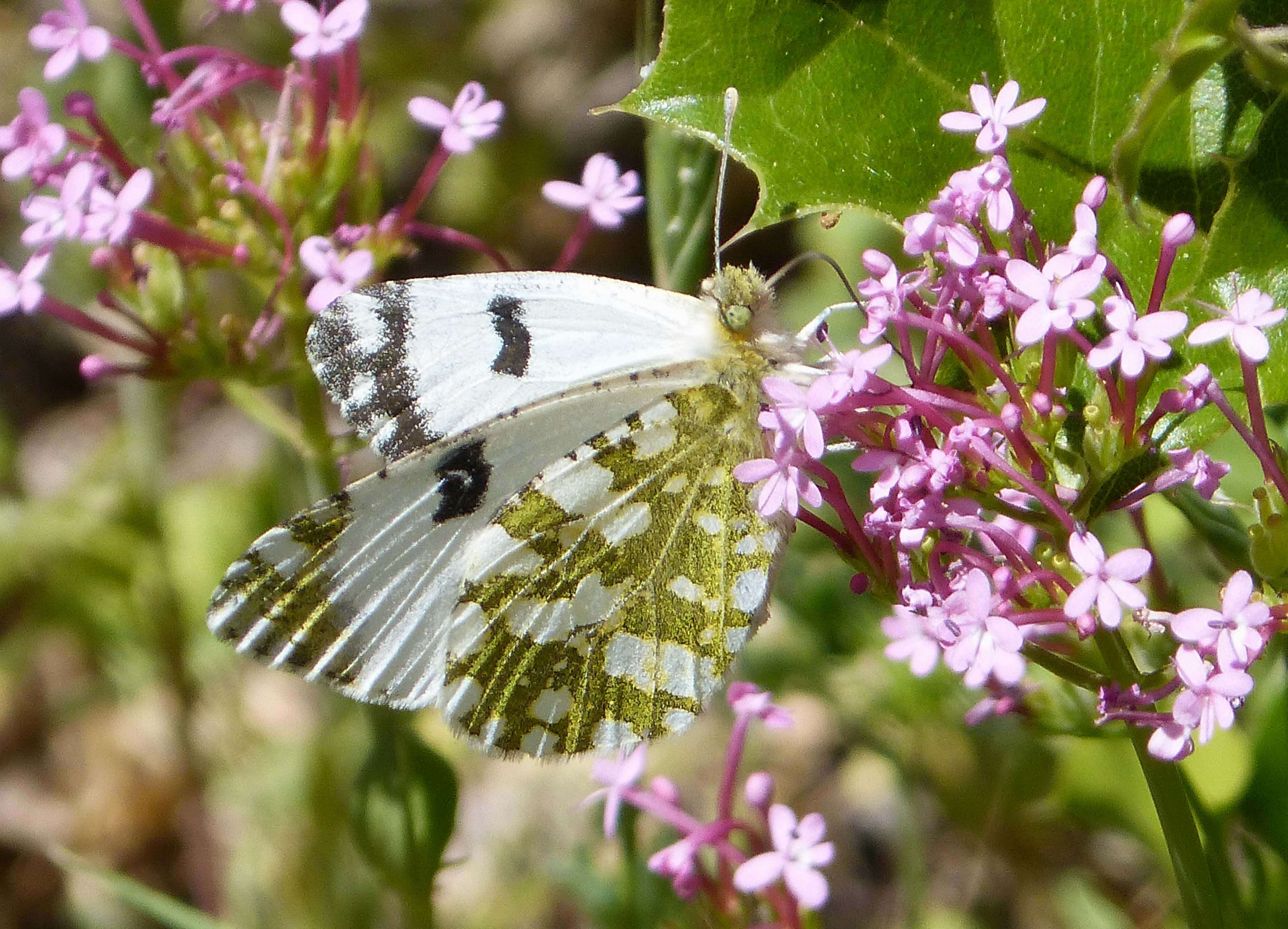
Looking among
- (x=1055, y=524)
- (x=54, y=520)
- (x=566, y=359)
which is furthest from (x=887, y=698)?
(x=54, y=520)

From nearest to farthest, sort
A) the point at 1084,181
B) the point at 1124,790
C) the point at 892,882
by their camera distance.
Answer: the point at 1084,181
the point at 1124,790
the point at 892,882

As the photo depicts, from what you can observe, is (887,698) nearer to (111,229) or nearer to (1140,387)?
(1140,387)

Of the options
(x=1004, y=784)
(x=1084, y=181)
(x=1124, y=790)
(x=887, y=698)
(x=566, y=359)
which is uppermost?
(x=1084, y=181)

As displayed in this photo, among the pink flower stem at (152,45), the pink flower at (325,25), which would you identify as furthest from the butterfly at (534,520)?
the pink flower stem at (152,45)

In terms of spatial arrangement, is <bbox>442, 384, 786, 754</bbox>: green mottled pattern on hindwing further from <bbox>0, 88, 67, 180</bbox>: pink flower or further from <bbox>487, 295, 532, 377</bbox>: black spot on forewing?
<bbox>0, 88, 67, 180</bbox>: pink flower

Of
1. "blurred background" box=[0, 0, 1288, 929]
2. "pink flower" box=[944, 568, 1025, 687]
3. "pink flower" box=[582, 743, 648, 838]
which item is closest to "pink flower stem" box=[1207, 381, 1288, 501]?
"pink flower" box=[944, 568, 1025, 687]

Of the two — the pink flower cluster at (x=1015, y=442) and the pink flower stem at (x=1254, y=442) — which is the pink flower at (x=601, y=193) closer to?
the pink flower cluster at (x=1015, y=442)

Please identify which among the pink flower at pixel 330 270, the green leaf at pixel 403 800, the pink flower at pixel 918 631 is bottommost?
the green leaf at pixel 403 800
